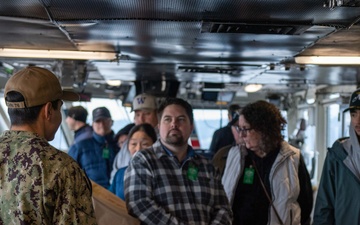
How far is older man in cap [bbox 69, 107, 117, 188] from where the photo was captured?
554 centimetres

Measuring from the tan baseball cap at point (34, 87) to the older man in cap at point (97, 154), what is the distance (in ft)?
10.9

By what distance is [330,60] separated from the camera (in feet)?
15.2

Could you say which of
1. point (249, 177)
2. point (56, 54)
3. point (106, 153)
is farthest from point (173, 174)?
point (106, 153)

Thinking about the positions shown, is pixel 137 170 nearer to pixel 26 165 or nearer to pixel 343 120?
pixel 26 165

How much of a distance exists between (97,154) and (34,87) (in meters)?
3.50

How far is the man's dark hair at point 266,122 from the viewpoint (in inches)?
149

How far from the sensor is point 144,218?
120 inches

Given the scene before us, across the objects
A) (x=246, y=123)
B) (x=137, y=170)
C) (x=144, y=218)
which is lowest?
(x=144, y=218)

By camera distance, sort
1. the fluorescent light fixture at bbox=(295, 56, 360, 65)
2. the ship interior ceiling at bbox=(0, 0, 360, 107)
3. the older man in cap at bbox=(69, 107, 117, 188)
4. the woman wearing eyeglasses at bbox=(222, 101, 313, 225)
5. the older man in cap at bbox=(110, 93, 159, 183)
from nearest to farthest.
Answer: the ship interior ceiling at bbox=(0, 0, 360, 107) → the woman wearing eyeglasses at bbox=(222, 101, 313, 225) → the fluorescent light fixture at bbox=(295, 56, 360, 65) → the older man in cap at bbox=(69, 107, 117, 188) → the older man in cap at bbox=(110, 93, 159, 183)

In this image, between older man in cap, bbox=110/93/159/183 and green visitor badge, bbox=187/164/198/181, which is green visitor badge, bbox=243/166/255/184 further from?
older man in cap, bbox=110/93/159/183

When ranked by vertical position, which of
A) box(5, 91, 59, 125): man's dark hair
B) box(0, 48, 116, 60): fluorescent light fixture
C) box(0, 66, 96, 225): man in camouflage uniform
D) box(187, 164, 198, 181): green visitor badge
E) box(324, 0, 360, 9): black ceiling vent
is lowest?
box(187, 164, 198, 181): green visitor badge

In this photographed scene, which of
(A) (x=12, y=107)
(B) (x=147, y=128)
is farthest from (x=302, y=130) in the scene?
→ (A) (x=12, y=107)

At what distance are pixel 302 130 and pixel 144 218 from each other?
7539 millimetres

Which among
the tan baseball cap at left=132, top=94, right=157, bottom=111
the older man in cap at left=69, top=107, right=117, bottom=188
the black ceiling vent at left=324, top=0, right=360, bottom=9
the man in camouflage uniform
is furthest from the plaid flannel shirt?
the tan baseball cap at left=132, top=94, right=157, bottom=111
